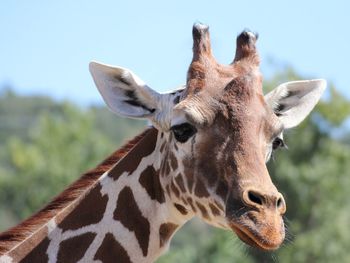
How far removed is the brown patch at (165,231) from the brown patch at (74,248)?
2.15 feet

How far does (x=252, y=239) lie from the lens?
960cm

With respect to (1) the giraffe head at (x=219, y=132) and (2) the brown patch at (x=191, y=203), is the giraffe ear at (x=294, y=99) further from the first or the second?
(2) the brown patch at (x=191, y=203)

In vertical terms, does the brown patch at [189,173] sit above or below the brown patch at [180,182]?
above

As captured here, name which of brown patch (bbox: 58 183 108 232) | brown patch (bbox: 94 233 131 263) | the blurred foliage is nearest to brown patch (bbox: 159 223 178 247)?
brown patch (bbox: 94 233 131 263)

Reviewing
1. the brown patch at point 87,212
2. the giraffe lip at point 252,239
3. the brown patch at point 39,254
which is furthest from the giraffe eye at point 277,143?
the brown patch at point 39,254

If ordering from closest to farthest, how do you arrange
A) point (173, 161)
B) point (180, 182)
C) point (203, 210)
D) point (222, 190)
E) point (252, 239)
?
point (252, 239) < point (222, 190) < point (203, 210) < point (180, 182) < point (173, 161)

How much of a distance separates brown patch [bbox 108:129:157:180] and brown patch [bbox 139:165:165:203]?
0.14 meters

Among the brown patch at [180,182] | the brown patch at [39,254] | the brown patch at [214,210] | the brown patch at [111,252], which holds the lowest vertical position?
the brown patch at [111,252]

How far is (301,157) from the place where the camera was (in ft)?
200

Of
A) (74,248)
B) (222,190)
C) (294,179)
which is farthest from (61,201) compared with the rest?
(294,179)

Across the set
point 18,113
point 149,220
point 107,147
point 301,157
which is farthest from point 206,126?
point 18,113

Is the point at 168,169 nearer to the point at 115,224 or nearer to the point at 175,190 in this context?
the point at 175,190

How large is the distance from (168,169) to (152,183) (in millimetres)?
269

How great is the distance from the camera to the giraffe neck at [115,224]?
10.6 metres
